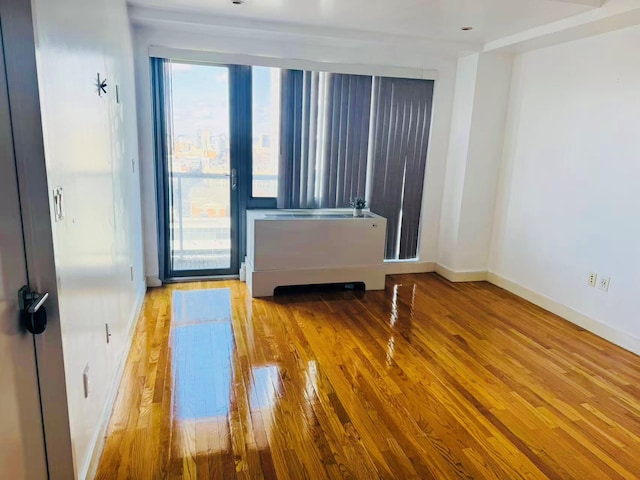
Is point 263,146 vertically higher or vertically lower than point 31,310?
higher

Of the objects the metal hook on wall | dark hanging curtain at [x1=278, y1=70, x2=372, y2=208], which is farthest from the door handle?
dark hanging curtain at [x1=278, y1=70, x2=372, y2=208]

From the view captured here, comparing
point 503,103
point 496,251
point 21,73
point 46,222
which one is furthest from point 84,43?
point 496,251

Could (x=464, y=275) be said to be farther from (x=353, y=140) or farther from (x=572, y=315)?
(x=353, y=140)

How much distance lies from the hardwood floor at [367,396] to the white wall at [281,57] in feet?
3.66

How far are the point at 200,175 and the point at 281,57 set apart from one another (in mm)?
1300

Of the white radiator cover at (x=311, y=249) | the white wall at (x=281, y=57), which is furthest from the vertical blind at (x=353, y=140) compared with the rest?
the white radiator cover at (x=311, y=249)

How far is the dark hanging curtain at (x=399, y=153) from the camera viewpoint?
13.9 feet

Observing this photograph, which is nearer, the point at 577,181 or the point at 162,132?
the point at 577,181

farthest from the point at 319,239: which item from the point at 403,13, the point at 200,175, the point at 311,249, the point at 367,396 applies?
the point at 403,13

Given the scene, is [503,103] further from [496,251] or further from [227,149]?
[227,149]

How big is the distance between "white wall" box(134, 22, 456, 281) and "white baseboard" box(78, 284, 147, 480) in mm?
1166

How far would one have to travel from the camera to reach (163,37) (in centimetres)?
361

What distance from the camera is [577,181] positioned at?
3434mm

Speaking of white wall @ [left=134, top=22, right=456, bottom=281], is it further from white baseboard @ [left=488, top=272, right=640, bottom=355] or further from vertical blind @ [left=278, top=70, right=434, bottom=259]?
white baseboard @ [left=488, top=272, right=640, bottom=355]
